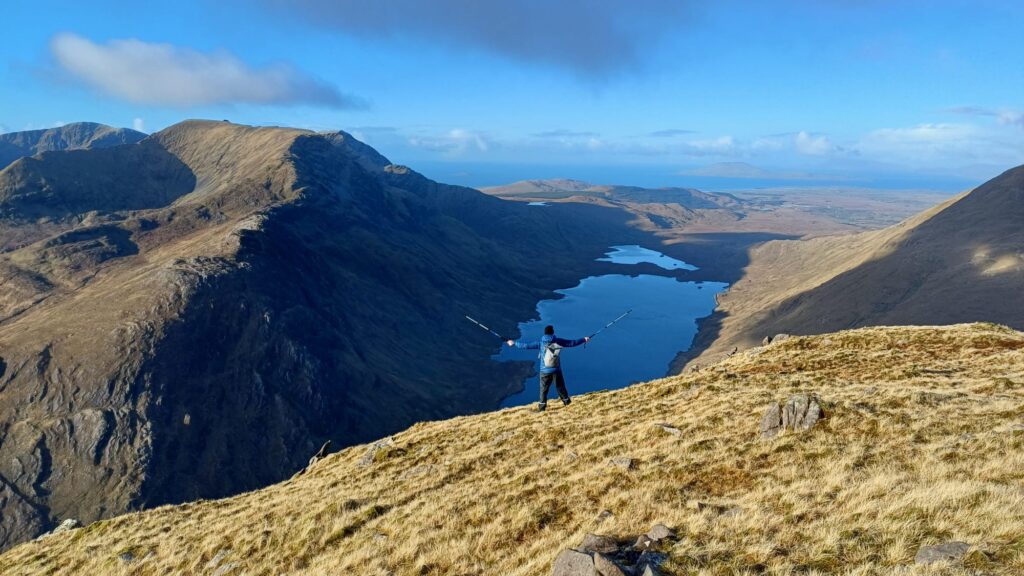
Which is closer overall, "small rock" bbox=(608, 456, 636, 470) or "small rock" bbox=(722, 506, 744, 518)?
"small rock" bbox=(722, 506, 744, 518)

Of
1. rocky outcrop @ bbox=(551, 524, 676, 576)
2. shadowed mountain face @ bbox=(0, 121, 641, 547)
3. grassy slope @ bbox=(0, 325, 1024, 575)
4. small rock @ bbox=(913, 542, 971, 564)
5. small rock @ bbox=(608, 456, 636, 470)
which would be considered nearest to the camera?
small rock @ bbox=(913, 542, 971, 564)

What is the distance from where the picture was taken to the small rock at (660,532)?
1211 cm

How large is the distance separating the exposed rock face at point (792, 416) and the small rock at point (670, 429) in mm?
3008

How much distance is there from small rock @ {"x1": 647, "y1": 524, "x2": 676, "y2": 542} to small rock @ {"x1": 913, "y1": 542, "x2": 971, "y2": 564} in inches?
180

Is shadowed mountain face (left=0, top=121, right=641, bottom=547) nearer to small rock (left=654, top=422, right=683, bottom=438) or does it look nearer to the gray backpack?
the gray backpack

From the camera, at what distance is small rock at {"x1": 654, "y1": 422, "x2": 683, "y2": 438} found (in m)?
20.7

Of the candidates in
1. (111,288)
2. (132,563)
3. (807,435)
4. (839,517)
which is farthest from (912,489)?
(111,288)

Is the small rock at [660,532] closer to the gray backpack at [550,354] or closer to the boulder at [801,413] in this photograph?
the boulder at [801,413]

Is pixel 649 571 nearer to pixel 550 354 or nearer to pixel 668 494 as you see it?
pixel 668 494

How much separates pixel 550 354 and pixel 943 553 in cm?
1803

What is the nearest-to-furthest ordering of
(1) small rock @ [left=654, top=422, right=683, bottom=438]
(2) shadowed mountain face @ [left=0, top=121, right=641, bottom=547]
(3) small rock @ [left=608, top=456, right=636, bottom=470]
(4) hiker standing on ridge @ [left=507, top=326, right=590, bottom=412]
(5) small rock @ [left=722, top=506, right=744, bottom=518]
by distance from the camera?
1. (5) small rock @ [left=722, top=506, right=744, bottom=518]
2. (3) small rock @ [left=608, top=456, right=636, bottom=470]
3. (1) small rock @ [left=654, top=422, right=683, bottom=438]
4. (4) hiker standing on ridge @ [left=507, top=326, right=590, bottom=412]
5. (2) shadowed mountain face @ [left=0, top=121, right=641, bottom=547]

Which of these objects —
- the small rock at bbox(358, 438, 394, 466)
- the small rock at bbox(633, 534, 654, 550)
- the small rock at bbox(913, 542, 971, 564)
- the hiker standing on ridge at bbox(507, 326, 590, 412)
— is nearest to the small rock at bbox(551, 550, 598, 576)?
the small rock at bbox(633, 534, 654, 550)

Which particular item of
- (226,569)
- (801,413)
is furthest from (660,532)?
(226,569)

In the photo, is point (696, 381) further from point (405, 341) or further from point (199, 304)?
point (405, 341)
